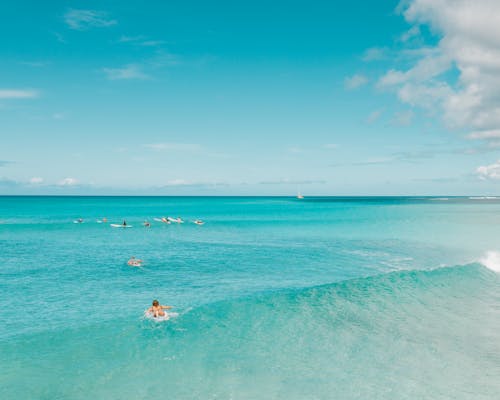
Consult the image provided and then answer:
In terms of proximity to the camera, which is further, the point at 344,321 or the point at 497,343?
the point at 344,321

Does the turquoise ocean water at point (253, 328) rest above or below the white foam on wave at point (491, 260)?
below

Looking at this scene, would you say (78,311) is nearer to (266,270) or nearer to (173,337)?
(173,337)

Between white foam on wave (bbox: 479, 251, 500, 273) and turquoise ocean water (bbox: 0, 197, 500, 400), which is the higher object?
white foam on wave (bbox: 479, 251, 500, 273)

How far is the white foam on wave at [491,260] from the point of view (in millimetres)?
35062

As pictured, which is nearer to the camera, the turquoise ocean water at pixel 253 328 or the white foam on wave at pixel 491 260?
the turquoise ocean water at pixel 253 328

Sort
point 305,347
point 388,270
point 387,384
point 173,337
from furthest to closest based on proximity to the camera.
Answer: point 388,270 < point 173,337 < point 305,347 < point 387,384

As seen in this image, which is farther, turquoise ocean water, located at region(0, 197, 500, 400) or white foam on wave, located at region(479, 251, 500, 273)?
white foam on wave, located at region(479, 251, 500, 273)

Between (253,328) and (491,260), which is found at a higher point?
(491,260)

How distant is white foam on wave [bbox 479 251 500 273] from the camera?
35062 mm

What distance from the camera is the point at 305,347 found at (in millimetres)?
18000

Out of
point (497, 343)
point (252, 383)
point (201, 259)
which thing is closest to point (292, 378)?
point (252, 383)

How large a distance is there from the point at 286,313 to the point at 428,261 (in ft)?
75.6

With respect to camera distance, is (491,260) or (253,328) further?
(491,260)

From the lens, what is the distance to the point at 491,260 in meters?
38.2
